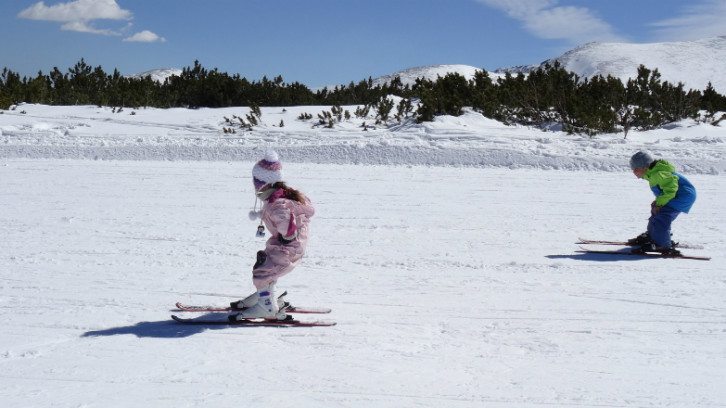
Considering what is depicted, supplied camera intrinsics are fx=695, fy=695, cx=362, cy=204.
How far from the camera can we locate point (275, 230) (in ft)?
15.6

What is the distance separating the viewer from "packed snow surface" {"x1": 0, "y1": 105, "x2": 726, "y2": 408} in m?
3.71

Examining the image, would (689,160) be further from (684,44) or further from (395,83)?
(684,44)

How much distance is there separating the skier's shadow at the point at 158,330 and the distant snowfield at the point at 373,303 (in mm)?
25

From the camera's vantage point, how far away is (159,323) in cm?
481

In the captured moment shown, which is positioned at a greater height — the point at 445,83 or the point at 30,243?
the point at 445,83

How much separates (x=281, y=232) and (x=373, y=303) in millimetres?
1097

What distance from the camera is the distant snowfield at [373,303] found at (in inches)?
145

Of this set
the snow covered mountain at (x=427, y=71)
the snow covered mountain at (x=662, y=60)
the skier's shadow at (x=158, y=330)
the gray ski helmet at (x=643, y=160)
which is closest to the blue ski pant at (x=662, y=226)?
the gray ski helmet at (x=643, y=160)

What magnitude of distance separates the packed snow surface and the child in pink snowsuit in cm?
20

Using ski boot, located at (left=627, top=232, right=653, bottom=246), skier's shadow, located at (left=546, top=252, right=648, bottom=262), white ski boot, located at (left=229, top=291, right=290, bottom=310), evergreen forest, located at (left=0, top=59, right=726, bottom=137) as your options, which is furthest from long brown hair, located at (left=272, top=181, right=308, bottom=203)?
evergreen forest, located at (left=0, top=59, right=726, bottom=137)

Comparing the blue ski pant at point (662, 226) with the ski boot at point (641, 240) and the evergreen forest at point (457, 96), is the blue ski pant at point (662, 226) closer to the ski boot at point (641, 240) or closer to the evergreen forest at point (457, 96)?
the ski boot at point (641, 240)

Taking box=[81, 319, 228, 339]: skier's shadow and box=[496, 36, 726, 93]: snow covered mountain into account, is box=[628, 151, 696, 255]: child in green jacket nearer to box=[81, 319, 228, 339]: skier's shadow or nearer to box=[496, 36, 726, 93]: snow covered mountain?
box=[81, 319, 228, 339]: skier's shadow

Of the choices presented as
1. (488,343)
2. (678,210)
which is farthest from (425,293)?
(678,210)

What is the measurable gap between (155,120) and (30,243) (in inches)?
559
